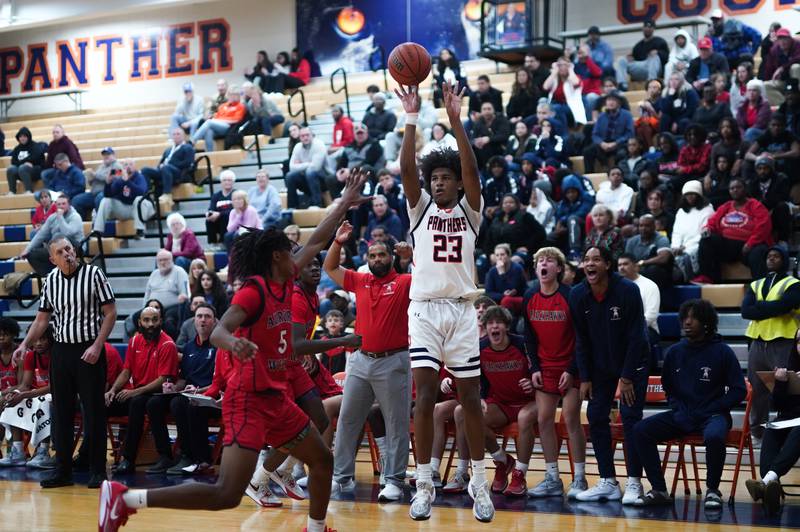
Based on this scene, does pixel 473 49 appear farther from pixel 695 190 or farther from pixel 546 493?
pixel 546 493

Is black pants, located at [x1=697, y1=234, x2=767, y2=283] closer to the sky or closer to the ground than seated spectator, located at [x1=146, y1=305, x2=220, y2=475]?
closer to the sky

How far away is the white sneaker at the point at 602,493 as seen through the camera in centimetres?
772

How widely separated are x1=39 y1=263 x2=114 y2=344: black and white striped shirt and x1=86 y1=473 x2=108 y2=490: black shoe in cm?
106

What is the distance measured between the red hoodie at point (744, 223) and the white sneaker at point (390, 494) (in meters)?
4.60

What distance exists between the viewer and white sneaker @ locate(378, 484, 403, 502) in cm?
773

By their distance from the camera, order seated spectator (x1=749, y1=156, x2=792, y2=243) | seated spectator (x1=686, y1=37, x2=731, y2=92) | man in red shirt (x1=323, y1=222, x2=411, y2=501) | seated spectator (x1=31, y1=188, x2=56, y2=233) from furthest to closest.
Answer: seated spectator (x1=31, y1=188, x2=56, y2=233)
seated spectator (x1=686, y1=37, x2=731, y2=92)
seated spectator (x1=749, y1=156, x2=792, y2=243)
man in red shirt (x1=323, y1=222, x2=411, y2=501)

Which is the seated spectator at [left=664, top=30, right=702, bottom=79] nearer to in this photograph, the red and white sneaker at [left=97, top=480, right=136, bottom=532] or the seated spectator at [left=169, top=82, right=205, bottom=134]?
the seated spectator at [left=169, top=82, right=205, bottom=134]

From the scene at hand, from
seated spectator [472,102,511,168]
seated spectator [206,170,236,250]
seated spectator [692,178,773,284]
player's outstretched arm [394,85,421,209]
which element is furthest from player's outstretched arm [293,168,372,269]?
seated spectator [206,170,236,250]

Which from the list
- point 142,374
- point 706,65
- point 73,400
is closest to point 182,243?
point 142,374

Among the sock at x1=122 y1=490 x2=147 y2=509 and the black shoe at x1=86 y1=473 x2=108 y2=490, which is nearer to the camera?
the sock at x1=122 y1=490 x2=147 y2=509

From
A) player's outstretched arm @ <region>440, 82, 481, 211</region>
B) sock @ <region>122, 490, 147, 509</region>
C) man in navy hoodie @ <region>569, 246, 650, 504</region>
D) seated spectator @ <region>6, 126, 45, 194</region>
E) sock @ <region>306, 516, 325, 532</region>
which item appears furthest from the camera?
seated spectator @ <region>6, 126, 45, 194</region>

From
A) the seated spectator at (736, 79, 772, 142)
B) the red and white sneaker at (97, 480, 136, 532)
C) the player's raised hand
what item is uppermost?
the seated spectator at (736, 79, 772, 142)

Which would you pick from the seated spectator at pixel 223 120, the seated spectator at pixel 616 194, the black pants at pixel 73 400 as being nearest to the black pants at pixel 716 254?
the seated spectator at pixel 616 194

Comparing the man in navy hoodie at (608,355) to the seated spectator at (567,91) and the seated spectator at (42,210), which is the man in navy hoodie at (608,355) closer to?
the seated spectator at (567,91)
